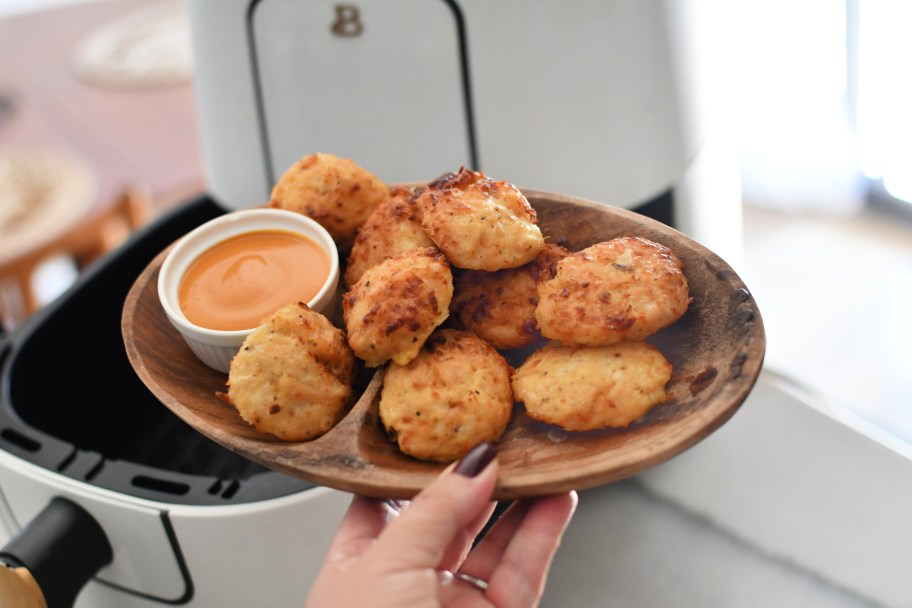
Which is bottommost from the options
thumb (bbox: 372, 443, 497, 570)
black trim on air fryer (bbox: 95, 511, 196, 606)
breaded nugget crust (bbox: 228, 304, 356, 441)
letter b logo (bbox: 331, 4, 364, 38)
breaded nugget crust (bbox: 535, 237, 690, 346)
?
black trim on air fryer (bbox: 95, 511, 196, 606)

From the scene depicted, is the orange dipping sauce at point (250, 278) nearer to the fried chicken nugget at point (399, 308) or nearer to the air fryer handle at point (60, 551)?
the fried chicken nugget at point (399, 308)

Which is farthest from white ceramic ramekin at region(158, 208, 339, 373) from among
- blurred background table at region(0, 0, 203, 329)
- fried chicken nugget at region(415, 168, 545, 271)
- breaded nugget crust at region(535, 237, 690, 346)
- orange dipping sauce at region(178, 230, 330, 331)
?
blurred background table at region(0, 0, 203, 329)

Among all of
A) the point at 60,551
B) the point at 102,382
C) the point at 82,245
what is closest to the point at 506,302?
the point at 60,551

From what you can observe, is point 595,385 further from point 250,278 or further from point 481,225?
point 250,278

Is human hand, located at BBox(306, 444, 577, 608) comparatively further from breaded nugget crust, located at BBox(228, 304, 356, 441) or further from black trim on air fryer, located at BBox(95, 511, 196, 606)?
black trim on air fryer, located at BBox(95, 511, 196, 606)

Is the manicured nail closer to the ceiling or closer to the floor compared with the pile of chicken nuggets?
closer to the floor
